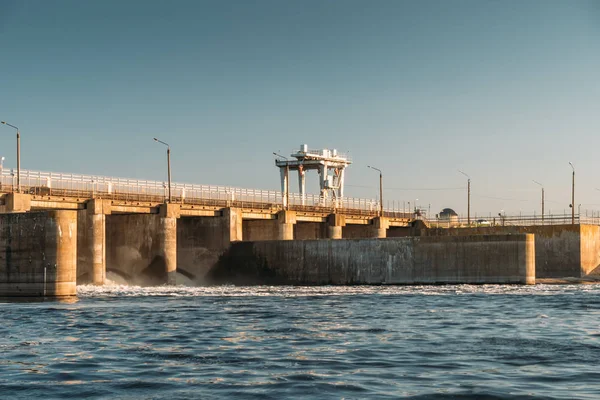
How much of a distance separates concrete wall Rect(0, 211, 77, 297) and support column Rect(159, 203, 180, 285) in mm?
20629

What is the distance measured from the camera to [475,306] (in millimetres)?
38250

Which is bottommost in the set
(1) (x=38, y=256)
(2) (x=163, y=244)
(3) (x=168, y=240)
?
(1) (x=38, y=256)

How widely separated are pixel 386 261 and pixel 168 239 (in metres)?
17.0

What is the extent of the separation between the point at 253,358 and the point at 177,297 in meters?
27.9

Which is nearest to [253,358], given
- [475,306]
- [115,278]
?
[475,306]

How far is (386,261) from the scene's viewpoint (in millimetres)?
59844

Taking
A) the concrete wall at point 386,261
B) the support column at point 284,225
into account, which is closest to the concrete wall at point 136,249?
the concrete wall at point 386,261

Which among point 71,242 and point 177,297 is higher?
point 71,242

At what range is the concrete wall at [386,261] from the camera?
56812 mm

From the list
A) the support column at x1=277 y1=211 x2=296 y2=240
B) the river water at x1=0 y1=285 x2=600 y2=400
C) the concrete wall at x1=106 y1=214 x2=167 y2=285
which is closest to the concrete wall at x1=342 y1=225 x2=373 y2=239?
the support column at x1=277 y1=211 x2=296 y2=240

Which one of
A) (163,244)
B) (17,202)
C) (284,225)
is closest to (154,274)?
(163,244)

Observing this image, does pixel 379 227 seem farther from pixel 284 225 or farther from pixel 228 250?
pixel 228 250

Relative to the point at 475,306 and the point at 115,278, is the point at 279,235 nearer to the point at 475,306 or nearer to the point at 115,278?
the point at 115,278

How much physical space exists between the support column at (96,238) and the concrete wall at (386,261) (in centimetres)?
1161
